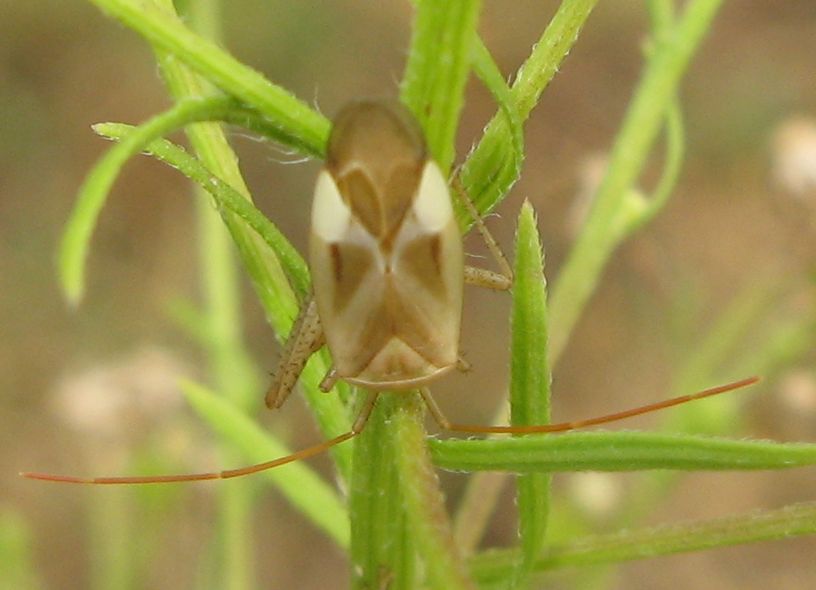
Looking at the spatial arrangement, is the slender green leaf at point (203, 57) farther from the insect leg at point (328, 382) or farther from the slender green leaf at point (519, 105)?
the insect leg at point (328, 382)

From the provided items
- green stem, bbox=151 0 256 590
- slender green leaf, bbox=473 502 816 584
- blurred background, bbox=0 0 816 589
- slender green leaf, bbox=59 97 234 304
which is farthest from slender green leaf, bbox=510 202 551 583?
blurred background, bbox=0 0 816 589

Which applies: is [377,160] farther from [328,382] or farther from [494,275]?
[494,275]

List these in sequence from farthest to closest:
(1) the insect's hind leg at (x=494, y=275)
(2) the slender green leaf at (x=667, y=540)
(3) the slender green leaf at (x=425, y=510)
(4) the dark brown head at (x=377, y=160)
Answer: (1) the insect's hind leg at (x=494, y=275) → (2) the slender green leaf at (x=667, y=540) → (4) the dark brown head at (x=377, y=160) → (3) the slender green leaf at (x=425, y=510)

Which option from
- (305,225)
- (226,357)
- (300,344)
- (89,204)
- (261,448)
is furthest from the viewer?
(305,225)

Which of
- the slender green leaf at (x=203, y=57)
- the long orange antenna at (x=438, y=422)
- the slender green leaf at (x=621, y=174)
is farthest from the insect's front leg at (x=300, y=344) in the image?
the slender green leaf at (x=621, y=174)

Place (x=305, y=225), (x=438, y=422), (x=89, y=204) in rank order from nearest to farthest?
(x=89, y=204), (x=438, y=422), (x=305, y=225)

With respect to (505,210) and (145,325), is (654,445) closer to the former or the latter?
(505,210)

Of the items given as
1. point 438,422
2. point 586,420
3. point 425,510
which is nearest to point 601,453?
point 586,420

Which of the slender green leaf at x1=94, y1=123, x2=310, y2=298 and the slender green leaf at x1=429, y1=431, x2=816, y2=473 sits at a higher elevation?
the slender green leaf at x1=94, y1=123, x2=310, y2=298

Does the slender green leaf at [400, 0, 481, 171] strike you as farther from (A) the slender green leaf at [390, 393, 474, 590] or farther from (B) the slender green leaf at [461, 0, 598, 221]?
(A) the slender green leaf at [390, 393, 474, 590]
